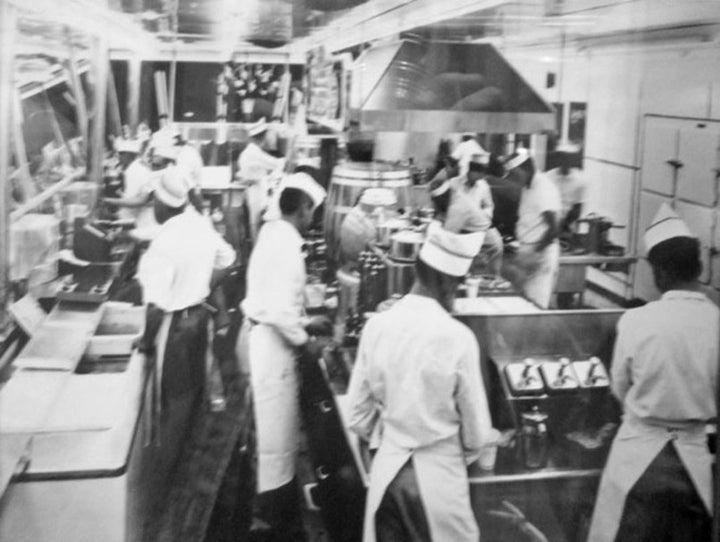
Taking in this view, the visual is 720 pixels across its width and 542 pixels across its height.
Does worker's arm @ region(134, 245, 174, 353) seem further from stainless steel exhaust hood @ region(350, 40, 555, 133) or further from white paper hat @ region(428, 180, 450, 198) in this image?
white paper hat @ region(428, 180, 450, 198)

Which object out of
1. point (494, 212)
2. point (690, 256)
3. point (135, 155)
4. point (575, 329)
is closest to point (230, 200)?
point (135, 155)

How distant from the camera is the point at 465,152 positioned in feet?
6.36

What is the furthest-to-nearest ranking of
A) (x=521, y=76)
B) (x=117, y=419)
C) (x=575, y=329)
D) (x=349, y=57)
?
1. (x=575, y=329)
2. (x=521, y=76)
3. (x=349, y=57)
4. (x=117, y=419)

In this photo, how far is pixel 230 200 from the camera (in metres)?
1.74

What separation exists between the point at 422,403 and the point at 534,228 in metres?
0.59

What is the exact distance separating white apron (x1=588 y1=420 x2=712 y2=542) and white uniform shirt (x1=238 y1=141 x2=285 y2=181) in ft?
3.94

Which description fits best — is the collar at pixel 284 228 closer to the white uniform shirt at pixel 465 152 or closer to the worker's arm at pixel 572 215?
the white uniform shirt at pixel 465 152

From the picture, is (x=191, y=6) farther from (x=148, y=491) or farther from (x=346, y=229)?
(x=148, y=491)

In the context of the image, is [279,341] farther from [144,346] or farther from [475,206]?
[475,206]

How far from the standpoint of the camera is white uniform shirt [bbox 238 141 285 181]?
5.76ft

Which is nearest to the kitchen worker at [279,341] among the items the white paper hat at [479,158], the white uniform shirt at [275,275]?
the white uniform shirt at [275,275]

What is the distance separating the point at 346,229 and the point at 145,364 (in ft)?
1.91

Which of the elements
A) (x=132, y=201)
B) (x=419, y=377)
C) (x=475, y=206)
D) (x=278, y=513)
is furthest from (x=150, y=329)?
(x=475, y=206)

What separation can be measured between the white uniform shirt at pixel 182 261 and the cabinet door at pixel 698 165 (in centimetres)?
122
